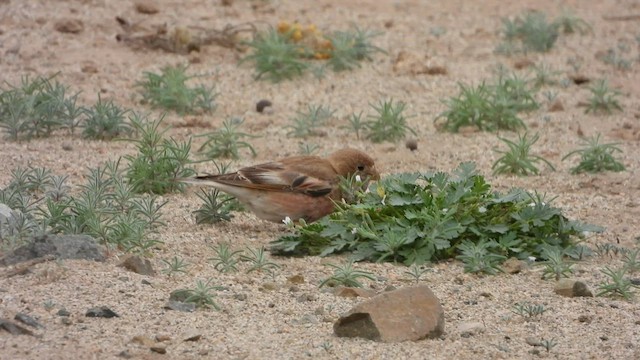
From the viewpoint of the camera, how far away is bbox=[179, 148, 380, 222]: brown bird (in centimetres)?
785

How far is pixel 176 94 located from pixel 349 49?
1.76 m

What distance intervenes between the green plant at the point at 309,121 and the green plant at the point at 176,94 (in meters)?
0.70

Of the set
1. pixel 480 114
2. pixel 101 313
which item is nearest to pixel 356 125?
pixel 480 114

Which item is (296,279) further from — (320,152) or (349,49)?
(349,49)

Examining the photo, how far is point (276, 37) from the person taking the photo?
11.2 meters

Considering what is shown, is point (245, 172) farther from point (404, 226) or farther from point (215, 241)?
point (404, 226)

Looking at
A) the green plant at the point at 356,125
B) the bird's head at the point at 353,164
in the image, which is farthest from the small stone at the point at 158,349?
the green plant at the point at 356,125

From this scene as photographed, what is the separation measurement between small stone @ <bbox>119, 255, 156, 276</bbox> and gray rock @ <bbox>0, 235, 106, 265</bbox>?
0.42ft

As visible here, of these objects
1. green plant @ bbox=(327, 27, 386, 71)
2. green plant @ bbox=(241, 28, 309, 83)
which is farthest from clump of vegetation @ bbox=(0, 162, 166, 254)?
green plant @ bbox=(327, 27, 386, 71)

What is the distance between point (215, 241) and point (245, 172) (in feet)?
2.27

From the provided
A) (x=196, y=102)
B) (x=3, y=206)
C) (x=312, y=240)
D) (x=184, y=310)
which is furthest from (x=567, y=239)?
(x=196, y=102)

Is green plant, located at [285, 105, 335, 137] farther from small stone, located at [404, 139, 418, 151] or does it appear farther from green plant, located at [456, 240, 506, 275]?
green plant, located at [456, 240, 506, 275]

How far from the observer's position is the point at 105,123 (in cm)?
944

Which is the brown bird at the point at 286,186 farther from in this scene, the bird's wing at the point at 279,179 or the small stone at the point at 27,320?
the small stone at the point at 27,320
